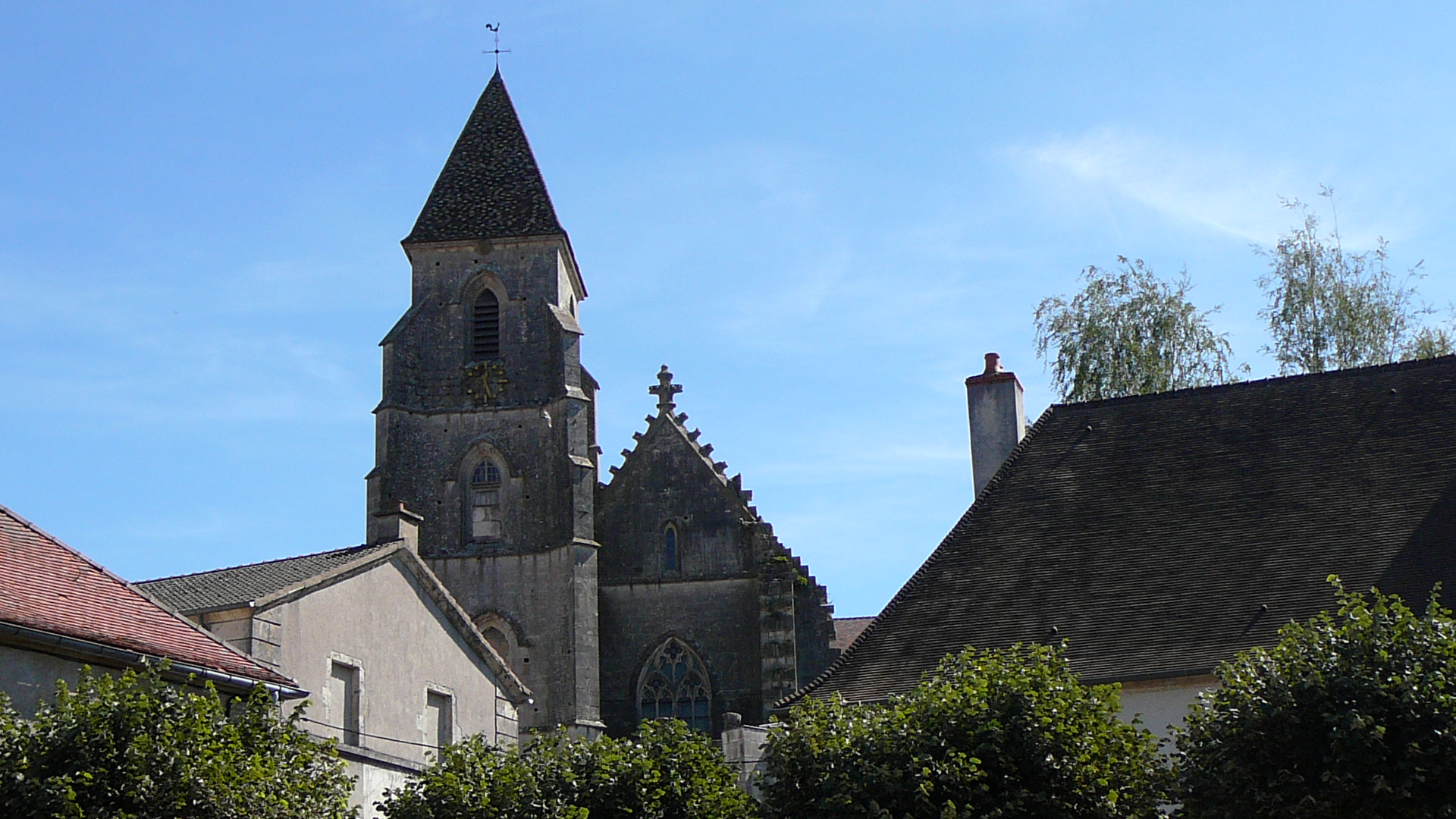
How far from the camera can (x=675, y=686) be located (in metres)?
35.6

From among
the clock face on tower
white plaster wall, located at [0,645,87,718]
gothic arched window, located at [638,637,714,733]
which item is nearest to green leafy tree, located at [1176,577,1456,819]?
white plaster wall, located at [0,645,87,718]

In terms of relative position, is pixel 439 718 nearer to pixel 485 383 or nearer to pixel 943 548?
pixel 943 548

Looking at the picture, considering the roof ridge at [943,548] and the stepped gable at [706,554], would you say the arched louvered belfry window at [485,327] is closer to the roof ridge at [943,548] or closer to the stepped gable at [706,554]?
the stepped gable at [706,554]

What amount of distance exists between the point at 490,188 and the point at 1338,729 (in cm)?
2959

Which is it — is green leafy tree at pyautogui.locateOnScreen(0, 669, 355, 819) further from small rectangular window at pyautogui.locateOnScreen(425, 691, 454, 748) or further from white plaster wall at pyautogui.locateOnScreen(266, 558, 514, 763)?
small rectangular window at pyautogui.locateOnScreen(425, 691, 454, 748)

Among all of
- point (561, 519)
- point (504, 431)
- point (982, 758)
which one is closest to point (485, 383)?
point (504, 431)

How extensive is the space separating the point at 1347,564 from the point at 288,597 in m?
11.7

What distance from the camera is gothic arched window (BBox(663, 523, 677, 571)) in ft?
119

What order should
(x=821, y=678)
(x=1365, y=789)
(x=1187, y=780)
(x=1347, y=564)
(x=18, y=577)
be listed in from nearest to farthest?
(x=1365, y=789), (x=1187, y=780), (x=18, y=577), (x=1347, y=564), (x=821, y=678)

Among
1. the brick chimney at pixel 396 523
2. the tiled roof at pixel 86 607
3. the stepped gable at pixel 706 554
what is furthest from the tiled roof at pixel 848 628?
the tiled roof at pixel 86 607

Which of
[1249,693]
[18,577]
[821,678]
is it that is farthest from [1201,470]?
[18,577]

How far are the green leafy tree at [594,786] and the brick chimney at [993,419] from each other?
316 inches

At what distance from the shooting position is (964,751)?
13641mm

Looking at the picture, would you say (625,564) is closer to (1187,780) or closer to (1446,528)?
(1446,528)
